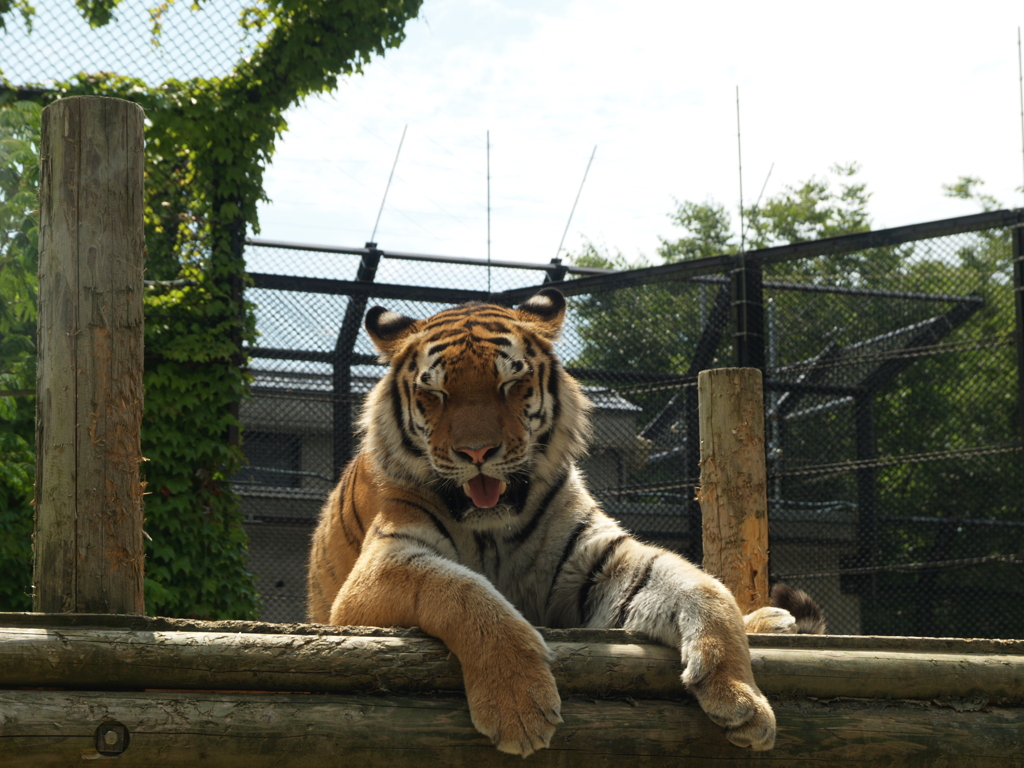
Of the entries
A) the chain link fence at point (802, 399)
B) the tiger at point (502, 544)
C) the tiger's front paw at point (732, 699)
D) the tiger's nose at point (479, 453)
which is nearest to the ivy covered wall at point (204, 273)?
the chain link fence at point (802, 399)

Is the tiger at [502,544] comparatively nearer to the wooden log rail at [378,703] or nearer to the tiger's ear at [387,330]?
the tiger's ear at [387,330]

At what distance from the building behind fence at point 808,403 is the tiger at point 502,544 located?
317 centimetres

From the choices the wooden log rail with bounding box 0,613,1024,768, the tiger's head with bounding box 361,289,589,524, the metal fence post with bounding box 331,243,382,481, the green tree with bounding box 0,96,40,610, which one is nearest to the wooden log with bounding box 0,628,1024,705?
the wooden log rail with bounding box 0,613,1024,768

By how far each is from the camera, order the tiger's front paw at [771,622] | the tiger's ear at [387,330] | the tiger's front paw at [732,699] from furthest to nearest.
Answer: the tiger's ear at [387,330] < the tiger's front paw at [771,622] < the tiger's front paw at [732,699]

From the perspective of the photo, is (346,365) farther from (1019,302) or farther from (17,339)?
(1019,302)

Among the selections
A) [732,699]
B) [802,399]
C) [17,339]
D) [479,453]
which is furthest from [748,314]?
[732,699]

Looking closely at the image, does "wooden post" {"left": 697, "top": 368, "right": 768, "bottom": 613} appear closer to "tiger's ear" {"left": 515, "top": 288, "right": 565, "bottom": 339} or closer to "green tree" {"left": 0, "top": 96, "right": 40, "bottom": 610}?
"tiger's ear" {"left": 515, "top": 288, "right": 565, "bottom": 339}

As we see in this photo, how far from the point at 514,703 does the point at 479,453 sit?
2.70ft

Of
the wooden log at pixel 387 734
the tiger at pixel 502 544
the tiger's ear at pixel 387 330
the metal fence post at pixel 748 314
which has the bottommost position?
the wooden log at pixel 387 734

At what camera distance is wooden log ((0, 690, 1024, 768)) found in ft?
6.49

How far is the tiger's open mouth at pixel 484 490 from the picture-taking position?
2820 millimetres

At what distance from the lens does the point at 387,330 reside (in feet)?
10.9

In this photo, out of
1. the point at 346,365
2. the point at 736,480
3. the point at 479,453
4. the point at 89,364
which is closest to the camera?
the point at 89,364

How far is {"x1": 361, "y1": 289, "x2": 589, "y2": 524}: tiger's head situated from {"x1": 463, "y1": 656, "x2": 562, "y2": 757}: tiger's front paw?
74cm
